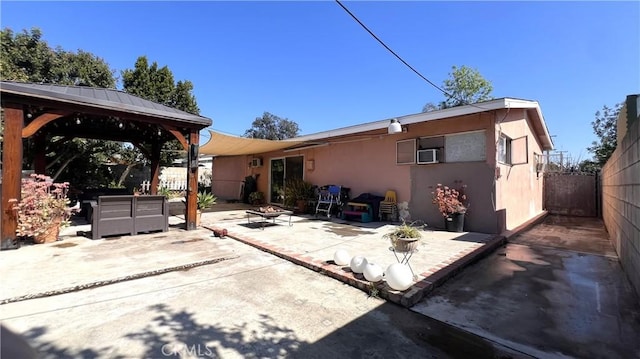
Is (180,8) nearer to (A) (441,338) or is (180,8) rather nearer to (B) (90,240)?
(B) (90,240)

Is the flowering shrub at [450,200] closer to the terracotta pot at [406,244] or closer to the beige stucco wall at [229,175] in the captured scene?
→ the terracotta pot at [406,244]

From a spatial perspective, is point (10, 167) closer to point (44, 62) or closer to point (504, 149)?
point (504, 149)

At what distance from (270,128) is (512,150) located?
3888cm

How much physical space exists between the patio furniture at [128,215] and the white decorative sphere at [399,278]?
558 centimetres

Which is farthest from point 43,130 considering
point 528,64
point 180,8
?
point 528,64

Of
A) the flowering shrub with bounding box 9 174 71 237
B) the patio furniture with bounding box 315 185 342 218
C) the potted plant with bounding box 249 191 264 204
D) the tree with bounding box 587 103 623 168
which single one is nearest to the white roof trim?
the patio furniture with bounding box 315 185 342 218

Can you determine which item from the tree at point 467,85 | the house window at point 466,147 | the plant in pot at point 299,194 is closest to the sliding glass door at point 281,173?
the plant in pot at point 299,194

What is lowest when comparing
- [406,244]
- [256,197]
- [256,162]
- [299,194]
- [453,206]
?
[406,244]

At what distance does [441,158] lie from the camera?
7.68 metres

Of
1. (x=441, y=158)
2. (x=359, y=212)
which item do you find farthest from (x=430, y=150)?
(x=359, y=212)

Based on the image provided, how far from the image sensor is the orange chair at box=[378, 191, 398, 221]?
856cm

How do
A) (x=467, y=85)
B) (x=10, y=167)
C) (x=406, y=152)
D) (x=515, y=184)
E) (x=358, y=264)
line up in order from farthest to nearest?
(x=467, y=85), (x=406, y=152), (x=515, y=184), (x=10, y=167), (x=358, y=264)

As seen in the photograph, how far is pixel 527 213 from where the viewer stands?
32.6 ft

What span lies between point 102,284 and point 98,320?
1.03 metres
